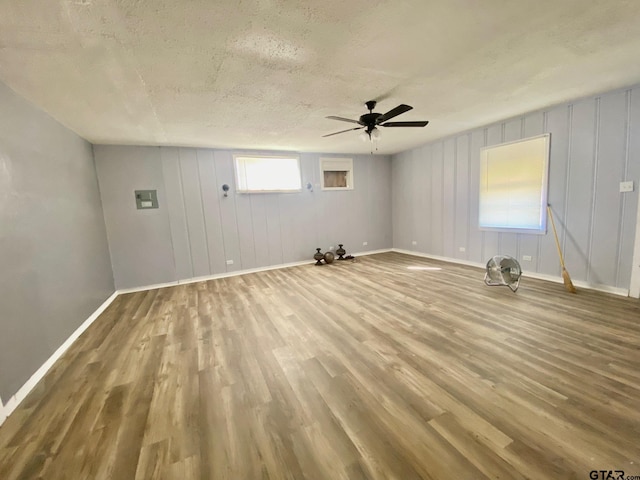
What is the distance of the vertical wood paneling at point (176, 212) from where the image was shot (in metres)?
4.81

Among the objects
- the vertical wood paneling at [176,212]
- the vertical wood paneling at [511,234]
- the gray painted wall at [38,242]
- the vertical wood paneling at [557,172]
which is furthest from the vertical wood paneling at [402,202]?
the gray painted wall at [38,242]

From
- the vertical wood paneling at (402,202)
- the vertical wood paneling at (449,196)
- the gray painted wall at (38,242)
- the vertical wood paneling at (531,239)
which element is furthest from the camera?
the vertical wood paneling at (402,202)

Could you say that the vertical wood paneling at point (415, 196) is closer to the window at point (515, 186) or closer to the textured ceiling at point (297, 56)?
the window at point (515, 186)

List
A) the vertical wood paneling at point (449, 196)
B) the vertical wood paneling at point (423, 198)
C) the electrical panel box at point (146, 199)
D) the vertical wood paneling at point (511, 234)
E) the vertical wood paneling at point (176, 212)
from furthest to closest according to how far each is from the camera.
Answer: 1. the vertical wood paneling at point (423, 198)
2. the vertical wood paneling at point (449, 196)
3. the vertical wood paneling at point (176, 212)
4. the electrical panel box at point (146, 199)
5. the vertical wood paneling at point (511, 234)

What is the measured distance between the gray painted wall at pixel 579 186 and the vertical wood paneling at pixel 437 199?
12.7 inches

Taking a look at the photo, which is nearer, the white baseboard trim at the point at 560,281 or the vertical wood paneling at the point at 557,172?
the white baseboard trim at the point at 560,281

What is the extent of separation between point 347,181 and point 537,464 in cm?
596

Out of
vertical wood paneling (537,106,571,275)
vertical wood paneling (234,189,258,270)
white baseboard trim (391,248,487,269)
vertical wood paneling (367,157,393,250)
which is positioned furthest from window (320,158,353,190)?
vertical wood paneling (537,106,571,275)

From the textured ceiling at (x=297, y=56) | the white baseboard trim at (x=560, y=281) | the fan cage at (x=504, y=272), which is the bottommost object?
the white baseboard trim at (x=560, y=281)

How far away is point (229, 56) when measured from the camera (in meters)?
2.05

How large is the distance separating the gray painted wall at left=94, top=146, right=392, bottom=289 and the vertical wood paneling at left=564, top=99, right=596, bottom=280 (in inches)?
155

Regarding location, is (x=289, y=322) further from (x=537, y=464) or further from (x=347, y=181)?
(x=347, y=181)

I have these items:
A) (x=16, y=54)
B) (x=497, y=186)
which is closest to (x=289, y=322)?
(x=16, y=54)

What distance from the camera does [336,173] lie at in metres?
6.48
